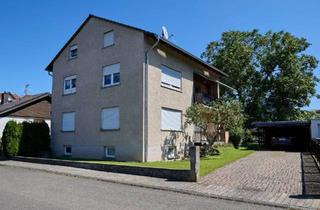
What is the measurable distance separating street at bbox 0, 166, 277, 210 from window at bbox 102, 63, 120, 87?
9.78m

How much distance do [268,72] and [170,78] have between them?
2562 centimetres

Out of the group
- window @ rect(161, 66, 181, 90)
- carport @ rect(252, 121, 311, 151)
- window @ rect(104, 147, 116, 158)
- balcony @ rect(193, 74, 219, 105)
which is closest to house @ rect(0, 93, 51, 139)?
window @ rect(104, 147, 116, 158)

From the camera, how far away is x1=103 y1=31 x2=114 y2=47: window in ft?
71.6

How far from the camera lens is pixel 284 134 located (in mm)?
37125

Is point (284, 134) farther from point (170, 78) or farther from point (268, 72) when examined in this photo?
point (170, 78)

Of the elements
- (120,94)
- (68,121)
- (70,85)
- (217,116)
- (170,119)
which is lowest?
(68,121)

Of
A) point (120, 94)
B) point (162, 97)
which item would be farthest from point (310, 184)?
point (120, 94)

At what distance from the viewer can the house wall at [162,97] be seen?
19625mm

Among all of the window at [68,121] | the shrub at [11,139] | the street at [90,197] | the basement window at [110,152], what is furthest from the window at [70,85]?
the street at [90,197]

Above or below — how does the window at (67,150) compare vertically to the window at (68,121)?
below

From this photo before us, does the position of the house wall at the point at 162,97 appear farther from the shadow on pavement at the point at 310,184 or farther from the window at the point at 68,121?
the shadow on pavement at the point at 310,184

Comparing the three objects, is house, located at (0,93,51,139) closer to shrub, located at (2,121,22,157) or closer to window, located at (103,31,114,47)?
shrub, located at (2,121,22,157)

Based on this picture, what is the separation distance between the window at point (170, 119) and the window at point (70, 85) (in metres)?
7.41

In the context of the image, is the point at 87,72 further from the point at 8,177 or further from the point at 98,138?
the point at 8,177
